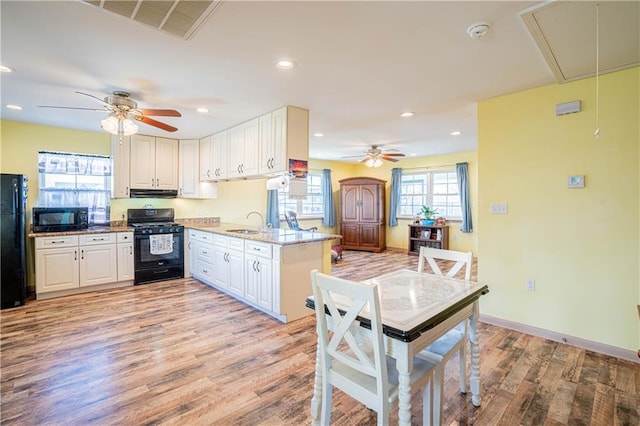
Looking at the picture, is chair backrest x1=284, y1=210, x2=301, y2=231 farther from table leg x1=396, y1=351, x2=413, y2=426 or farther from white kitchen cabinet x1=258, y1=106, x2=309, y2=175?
table leg x1=396, y1=351, x2=413, y2=426

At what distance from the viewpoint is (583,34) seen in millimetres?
2055

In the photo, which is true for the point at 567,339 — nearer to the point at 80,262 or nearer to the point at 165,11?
the point at 165,11

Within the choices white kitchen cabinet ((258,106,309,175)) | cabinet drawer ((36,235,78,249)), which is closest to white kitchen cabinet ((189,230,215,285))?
cabinet drawer ((36,235,78,249))

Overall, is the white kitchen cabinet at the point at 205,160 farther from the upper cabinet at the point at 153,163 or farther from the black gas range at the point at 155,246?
the black gas range at the point at 155,246

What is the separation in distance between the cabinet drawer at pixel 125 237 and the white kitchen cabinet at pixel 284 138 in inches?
100

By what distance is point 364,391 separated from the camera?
1.48m

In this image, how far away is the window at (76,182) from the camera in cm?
454

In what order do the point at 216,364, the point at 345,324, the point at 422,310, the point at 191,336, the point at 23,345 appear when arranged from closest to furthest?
the point at 345,324 → the point at 422,310 → the point at 216,364 → the point at 23,345 → the point at 191,336

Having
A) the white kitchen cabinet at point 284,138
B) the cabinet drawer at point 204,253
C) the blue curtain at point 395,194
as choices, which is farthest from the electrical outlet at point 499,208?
the blue curtain at point 395,194

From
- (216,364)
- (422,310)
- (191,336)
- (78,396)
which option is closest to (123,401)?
(78,396)

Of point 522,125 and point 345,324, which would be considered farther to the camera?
point 522,125

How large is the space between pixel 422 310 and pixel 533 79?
2.55 metres

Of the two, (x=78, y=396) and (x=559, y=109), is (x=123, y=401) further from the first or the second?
(x=559, y=109)

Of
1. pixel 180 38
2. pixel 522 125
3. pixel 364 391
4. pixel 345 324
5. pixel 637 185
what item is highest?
pixel 180 38
